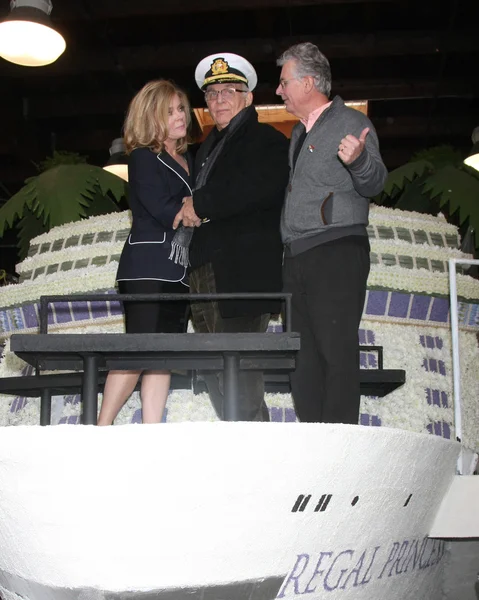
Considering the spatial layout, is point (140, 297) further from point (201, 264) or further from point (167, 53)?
point (167, 53)

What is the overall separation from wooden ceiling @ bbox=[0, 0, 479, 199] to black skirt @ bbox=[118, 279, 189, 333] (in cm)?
427

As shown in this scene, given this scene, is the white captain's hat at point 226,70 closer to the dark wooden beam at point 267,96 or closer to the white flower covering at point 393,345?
the white flower covering at point 393,345

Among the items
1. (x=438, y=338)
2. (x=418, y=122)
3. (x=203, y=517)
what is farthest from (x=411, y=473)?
(x=418, y=122)

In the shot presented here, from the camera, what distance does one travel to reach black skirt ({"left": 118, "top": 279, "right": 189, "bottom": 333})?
79.1 inches

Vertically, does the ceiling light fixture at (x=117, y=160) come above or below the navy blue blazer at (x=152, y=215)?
above

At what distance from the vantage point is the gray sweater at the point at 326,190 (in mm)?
2000

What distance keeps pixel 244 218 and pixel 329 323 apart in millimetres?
367

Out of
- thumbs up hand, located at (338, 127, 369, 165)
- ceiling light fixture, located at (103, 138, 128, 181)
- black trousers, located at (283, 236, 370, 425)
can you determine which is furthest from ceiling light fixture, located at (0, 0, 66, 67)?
thumbs up hand, located at (338, 127, 369, 165)

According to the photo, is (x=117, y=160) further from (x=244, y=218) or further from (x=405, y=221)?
(x=244, y=218)

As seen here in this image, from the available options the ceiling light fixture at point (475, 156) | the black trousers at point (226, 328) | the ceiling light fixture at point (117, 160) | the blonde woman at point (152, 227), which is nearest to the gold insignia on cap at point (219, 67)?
the blonde woman at point (152, 227)

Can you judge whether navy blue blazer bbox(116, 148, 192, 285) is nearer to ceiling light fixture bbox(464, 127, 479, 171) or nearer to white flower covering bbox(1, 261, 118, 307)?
white flower covering bbox(1, 261, 118, 307)

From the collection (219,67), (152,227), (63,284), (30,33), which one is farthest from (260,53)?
(152,227)

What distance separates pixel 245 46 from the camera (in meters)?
6.71

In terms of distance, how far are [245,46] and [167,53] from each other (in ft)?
2.17
